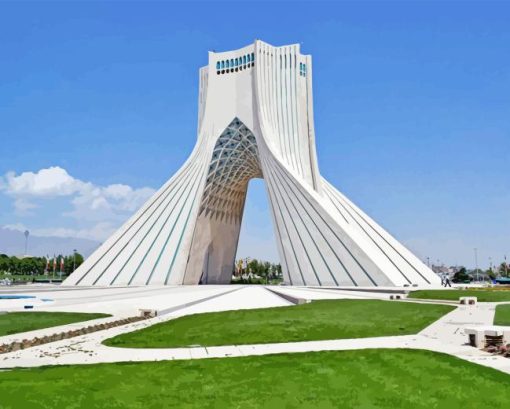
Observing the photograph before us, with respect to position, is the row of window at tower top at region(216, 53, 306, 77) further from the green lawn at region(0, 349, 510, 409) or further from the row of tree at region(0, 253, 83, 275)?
the row of tree at region(0, 253, 83, 275)

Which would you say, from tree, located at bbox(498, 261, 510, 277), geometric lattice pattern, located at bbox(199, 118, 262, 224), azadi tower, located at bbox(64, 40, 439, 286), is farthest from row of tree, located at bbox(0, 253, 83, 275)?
tree, located at bbox(498, 261, 510, 277)

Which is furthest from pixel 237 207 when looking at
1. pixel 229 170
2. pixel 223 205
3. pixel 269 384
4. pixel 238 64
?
pixel 269 384

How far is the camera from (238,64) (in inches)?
1507

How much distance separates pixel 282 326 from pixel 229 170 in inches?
1232

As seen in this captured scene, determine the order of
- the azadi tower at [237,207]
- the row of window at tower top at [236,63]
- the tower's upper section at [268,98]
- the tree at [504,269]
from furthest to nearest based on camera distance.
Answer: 1. the tree at [504,269]
2. the row of window at tower top at [236,63]
3. the tower's upper section at [268,98]
4. the azadi tower at [237,207]

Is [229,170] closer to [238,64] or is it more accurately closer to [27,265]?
[238,64]

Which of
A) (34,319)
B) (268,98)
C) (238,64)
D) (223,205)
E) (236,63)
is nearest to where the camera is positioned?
(34,319)

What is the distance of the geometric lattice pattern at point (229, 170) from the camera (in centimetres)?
3734

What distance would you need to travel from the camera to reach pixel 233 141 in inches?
1507

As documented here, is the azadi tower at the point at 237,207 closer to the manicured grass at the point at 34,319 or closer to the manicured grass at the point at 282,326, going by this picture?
the manicured grass at the point at 282,326

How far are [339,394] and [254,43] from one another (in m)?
35.4

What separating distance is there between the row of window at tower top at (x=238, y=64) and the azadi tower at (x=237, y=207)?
0.27 feet

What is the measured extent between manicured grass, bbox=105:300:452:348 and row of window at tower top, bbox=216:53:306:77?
27.7m

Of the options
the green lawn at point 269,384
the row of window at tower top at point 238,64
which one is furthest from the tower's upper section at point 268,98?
the green lawn at point 269,384
